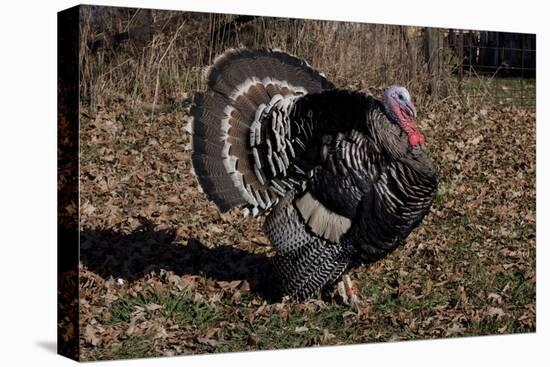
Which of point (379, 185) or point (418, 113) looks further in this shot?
point (418, 113)

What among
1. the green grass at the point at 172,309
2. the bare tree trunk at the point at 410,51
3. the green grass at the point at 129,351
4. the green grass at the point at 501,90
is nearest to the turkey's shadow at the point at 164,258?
the green grass at the point at 172,309

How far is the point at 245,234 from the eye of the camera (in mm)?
7984

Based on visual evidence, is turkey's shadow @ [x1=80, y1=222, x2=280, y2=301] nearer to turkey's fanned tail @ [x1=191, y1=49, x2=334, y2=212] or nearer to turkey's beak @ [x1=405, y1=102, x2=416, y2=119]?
turkey's fanned tail @ [x1=191, y1=49, x2=334, y2=212]

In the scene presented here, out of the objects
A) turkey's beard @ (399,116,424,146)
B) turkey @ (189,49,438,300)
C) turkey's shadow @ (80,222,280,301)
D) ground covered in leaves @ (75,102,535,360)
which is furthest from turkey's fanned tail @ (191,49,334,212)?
turkey's beard @ (399,116,424,146)

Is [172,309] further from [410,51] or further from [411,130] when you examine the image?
[410,51]

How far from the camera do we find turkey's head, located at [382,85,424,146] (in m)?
7.87

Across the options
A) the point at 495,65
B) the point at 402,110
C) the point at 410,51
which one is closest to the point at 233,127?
the point at 402,110

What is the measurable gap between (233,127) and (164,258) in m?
1.06

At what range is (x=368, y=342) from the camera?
27.0 feet

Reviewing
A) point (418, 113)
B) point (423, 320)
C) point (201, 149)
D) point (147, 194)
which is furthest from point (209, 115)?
point (423, 320)

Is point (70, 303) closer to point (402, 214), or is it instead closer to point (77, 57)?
point (77, 57)

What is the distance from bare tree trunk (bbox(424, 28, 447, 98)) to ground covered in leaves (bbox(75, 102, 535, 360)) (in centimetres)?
18

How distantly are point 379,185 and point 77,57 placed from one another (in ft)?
7.47

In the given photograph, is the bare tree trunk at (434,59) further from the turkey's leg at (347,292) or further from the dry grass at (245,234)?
the turkey's leg at (347,292)
